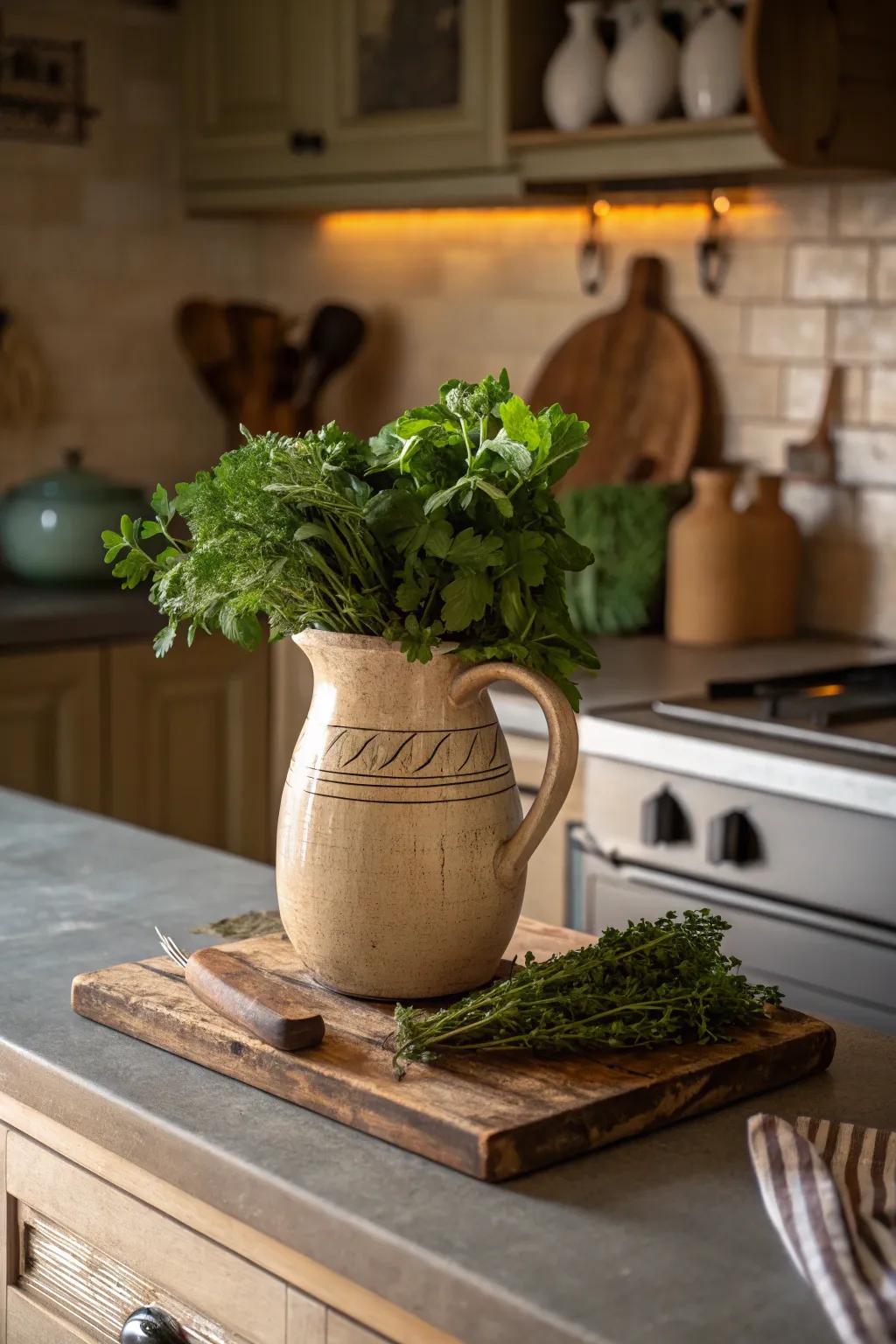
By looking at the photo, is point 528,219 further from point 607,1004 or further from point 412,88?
point 607,1004

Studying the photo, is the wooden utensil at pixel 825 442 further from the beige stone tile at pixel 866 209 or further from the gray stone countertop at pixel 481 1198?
the gray stone countertop at pixel 481 1198

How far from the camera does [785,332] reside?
10.3ft

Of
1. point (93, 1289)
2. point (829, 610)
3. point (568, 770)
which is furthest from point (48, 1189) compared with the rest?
point (829, 610)

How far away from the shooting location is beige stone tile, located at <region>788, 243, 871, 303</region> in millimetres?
2994

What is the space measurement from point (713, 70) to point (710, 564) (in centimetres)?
79

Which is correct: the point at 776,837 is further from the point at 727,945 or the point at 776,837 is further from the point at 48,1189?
the point at 48,1189

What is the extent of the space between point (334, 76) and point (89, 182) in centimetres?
73

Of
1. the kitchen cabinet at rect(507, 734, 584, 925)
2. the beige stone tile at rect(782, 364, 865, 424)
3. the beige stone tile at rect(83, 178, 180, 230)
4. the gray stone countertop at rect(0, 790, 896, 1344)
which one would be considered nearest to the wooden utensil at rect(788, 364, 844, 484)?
the beige stone tile at rect(782, 364, 865, 424)

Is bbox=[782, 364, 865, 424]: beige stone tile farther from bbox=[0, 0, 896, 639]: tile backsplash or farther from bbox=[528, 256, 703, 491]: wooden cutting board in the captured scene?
bbox=[528, 256, 703, 491]: wooden cutting board

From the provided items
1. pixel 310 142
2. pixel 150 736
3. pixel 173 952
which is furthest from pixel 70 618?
pixel 173 952

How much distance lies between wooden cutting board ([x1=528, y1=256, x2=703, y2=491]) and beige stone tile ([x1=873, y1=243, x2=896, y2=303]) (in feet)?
1.28

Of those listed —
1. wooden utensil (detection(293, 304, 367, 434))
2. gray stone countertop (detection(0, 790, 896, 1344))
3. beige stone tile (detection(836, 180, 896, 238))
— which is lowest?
gray stone countertop (detection(0, 790, 896, 1344))

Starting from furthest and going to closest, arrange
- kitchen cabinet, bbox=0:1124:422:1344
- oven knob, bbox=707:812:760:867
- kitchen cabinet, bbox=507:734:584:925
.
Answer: kitchen cabinet, bbox=507:734:584:925, oven knob, bbox=707:812:760:867, kitchen cabinet, bbox=0:1124:422:1344

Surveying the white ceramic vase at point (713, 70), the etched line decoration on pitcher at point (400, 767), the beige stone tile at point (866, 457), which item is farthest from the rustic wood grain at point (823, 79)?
the etched line decoration on pitcher at point (400, 767)
